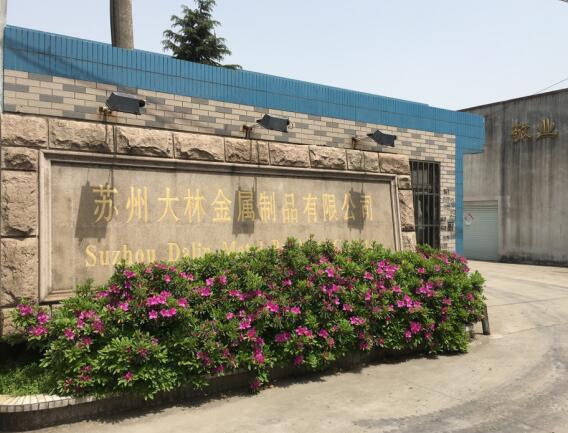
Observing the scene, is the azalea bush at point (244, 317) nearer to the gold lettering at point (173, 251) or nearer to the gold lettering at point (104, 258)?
the gold lettering at point (104, 258)

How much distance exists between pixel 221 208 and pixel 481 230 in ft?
64.0

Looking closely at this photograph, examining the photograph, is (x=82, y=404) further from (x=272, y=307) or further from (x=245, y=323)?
(x=272, y=307)

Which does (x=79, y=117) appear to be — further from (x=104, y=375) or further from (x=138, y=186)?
(x=104, y=375)

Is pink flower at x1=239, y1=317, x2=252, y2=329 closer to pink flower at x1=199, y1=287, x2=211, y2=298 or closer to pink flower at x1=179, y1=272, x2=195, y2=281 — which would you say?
pink flower at x1=199, y1=287, x2=211, y2=298

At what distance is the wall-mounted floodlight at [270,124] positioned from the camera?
7922 millimetres

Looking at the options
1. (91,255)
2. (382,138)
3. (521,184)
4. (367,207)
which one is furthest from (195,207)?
(521,184)

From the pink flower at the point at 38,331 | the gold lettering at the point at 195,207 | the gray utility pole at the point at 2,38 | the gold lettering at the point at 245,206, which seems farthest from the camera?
the gold lettering at the point at 245,206

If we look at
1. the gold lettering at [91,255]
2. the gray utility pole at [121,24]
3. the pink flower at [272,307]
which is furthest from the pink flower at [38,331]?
the gray utility pole at [121,24]

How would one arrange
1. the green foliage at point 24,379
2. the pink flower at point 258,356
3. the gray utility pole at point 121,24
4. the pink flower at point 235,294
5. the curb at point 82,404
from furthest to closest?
the gray utility pole at point 121,24, the pink flower at point 235,294, the pink flower at point 258,356, the green foliage at point 24,379, the curb at point 82,404

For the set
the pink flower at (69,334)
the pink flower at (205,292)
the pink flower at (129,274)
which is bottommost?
the pink flower at (69,334)

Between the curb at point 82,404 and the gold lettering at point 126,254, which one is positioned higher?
the gold lettering at point 126,254

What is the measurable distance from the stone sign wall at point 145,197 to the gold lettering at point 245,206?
0.05 feet

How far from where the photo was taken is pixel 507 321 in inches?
371

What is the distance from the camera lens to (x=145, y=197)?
6.25 meters
